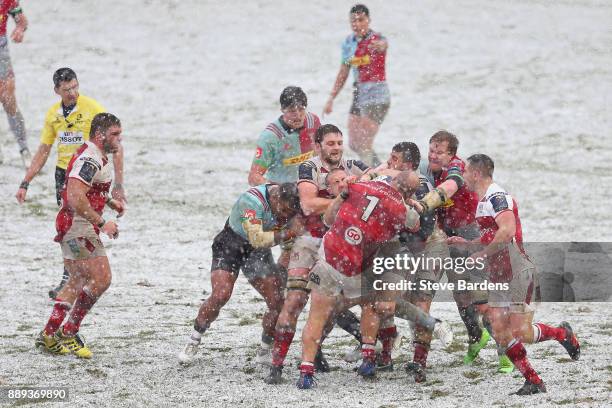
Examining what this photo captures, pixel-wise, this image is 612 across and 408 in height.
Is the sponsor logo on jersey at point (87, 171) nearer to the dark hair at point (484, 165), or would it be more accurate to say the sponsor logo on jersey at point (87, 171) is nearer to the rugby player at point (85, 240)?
the rugby player at point (85, 240)

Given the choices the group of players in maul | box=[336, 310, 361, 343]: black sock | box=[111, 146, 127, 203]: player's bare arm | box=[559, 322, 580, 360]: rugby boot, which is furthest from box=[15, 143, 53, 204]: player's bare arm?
box=[559, 322, 580, 360]: rugby boot

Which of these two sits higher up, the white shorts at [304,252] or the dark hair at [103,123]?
the dark hair at [103,123]

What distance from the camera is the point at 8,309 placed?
34.6 ft

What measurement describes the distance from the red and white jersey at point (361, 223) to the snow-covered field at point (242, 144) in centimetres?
102

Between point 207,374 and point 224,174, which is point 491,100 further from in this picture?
point 207,374

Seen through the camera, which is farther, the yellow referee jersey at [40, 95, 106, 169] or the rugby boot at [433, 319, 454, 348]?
the yellow referee jersey at [40, 95, 106, 169]

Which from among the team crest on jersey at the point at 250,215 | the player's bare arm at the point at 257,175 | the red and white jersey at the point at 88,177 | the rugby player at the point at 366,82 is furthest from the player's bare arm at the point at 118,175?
the rugby player at the point at 366,82

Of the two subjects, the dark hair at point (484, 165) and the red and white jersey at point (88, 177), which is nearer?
the dark hair at point (484, 165)

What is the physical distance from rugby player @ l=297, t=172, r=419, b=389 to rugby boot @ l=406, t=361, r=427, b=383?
314mm

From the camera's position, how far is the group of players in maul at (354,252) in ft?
27.0

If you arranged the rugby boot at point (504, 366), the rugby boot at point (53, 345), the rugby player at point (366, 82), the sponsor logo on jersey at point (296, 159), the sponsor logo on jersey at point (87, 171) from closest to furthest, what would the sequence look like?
1. the rugby boot at point (504, 366)
2. the sponsor logo on jersey at point (87, 171)
3. the rugby boot at point (53, 345)
4. the sponsor logo on jersey at point (296, 159)
5. the rugby player at point (366, 82)

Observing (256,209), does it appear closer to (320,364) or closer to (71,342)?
(320,364)

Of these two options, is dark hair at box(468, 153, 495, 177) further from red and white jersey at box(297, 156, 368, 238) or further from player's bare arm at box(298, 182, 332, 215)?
player's bare arm at box(298, 182, 332, 215)

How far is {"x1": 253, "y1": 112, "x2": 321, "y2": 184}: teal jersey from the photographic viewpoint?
1023cm
